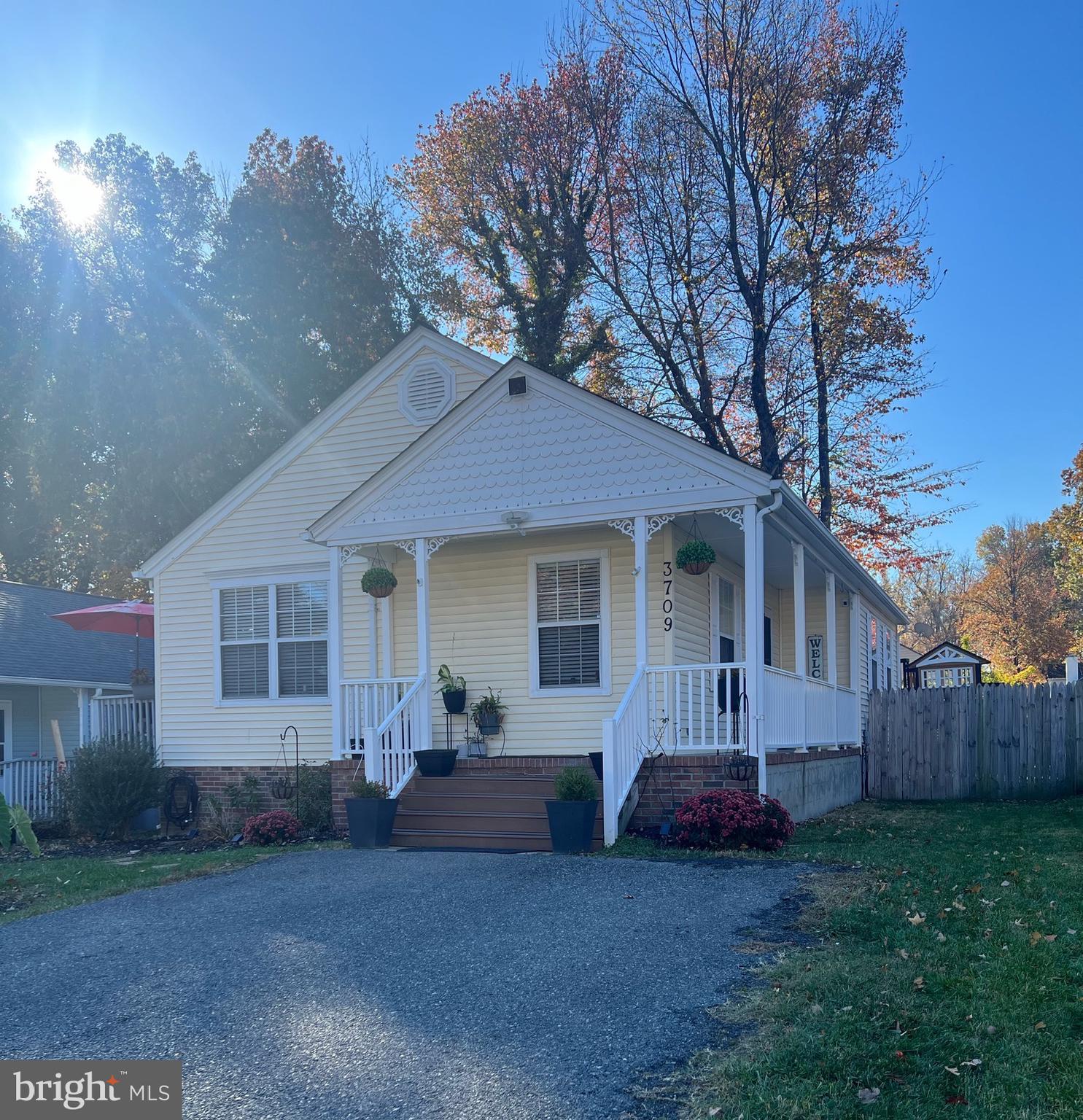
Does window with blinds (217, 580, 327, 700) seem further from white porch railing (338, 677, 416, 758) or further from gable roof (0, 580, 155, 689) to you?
gable roof (0, 580, 155, 689)

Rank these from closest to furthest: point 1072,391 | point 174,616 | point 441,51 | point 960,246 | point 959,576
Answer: point 174,616 < point 441,51 < point 960,246 < point 1072,391 < point 959,576

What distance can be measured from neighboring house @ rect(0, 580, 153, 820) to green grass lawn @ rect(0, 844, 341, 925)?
297 inches

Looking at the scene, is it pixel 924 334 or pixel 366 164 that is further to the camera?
pixel 366 164

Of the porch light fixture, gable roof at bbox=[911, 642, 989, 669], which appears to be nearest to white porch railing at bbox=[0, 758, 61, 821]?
the porch light fixture

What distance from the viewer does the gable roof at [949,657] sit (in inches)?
877

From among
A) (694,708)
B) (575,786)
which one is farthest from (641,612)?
(694,708)

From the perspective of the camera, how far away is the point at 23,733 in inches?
816

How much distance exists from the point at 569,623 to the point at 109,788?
6457mm

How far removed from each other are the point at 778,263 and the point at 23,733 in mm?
18613

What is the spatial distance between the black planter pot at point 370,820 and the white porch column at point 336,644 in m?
1.38

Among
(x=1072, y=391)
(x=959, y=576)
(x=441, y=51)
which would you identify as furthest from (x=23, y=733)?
(x=959, y=576)

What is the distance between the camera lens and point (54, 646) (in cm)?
2134

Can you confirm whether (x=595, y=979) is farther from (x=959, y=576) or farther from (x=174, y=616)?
(x=959, y=576)

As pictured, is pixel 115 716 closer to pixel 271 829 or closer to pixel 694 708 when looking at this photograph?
pixel 271 829
